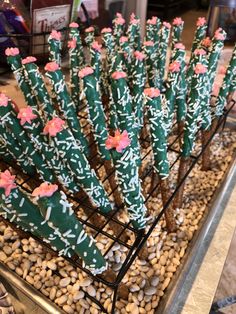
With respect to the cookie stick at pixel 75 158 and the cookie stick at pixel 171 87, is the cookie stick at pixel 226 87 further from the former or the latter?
the cookie stick at pixel 75 158

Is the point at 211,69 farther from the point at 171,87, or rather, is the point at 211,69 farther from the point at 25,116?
the point at 25,116

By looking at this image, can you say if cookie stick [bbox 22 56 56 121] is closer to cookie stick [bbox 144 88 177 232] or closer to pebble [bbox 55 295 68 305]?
cookie stick [bbox 144 88 177 232]

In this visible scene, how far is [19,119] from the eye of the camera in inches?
20.7

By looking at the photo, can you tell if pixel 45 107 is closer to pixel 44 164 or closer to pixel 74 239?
pixel 44 164

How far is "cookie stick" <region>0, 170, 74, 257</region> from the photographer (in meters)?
0.36

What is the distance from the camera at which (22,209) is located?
379mm

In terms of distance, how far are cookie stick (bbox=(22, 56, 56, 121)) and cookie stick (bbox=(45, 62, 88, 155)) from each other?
2 centimetres

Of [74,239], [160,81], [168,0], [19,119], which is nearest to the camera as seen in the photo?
[74,239]

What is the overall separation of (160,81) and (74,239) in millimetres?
607

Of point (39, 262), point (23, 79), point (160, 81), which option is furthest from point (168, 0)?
point (39, 262)

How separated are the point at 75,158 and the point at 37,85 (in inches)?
7.6

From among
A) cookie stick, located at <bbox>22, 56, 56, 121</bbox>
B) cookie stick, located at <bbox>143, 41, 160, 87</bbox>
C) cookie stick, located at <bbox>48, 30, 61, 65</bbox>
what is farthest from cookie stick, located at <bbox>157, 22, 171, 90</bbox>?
cookie stick, located at <bbox>22, 56, 56, 121</bbox>

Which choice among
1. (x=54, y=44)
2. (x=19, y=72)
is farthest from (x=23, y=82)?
(x=54, y=44)

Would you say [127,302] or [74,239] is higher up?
[74,239]
